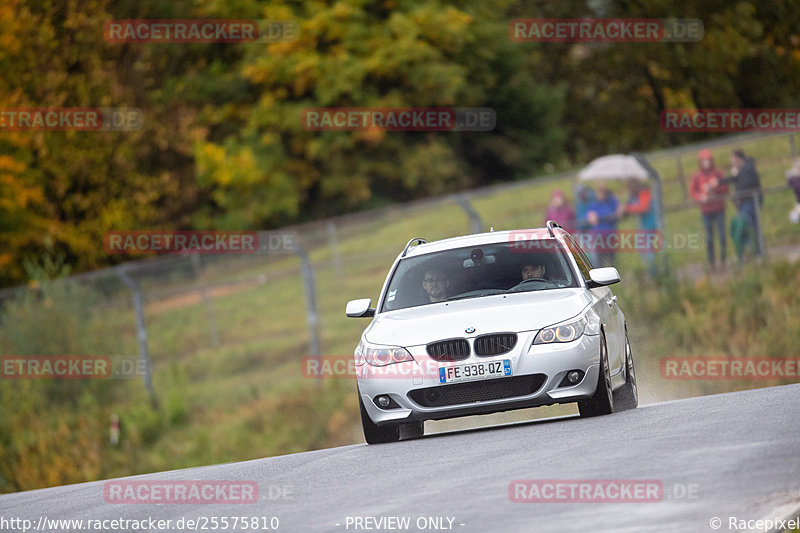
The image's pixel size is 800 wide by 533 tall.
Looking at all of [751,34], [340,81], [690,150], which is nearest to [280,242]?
[340,81]

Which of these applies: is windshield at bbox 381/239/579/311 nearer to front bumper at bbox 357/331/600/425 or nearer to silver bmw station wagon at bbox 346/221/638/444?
silver bmw station wagon at bbox 346/221/638/444

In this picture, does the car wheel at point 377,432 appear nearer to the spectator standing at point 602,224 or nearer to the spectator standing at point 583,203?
the spectator standing at point 602,224

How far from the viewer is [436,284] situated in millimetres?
12094

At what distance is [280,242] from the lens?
37.9 m

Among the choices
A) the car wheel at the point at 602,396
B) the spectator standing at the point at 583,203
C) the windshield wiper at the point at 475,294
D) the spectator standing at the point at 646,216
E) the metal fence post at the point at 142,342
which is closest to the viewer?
the car wheel at the point at 602,396

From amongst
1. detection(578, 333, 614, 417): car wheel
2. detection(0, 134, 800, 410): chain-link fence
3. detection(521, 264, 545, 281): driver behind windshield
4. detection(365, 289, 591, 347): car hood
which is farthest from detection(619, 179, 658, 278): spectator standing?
detection(578, 333, 614, 417): car wheel

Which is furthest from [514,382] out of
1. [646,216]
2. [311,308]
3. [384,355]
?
[311,308]

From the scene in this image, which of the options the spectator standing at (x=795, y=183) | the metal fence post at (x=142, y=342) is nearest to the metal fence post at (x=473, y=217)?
the spectator standing at (x=795, y=183)

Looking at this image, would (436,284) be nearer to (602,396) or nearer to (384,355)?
(384,355)

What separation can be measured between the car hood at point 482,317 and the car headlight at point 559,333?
0.19ft

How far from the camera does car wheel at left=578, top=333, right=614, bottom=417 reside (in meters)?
10.9

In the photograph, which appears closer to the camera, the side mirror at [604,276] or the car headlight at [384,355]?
the car headlight at [384,355]

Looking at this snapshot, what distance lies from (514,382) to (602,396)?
868 millimetres

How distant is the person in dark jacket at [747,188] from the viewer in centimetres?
2142
